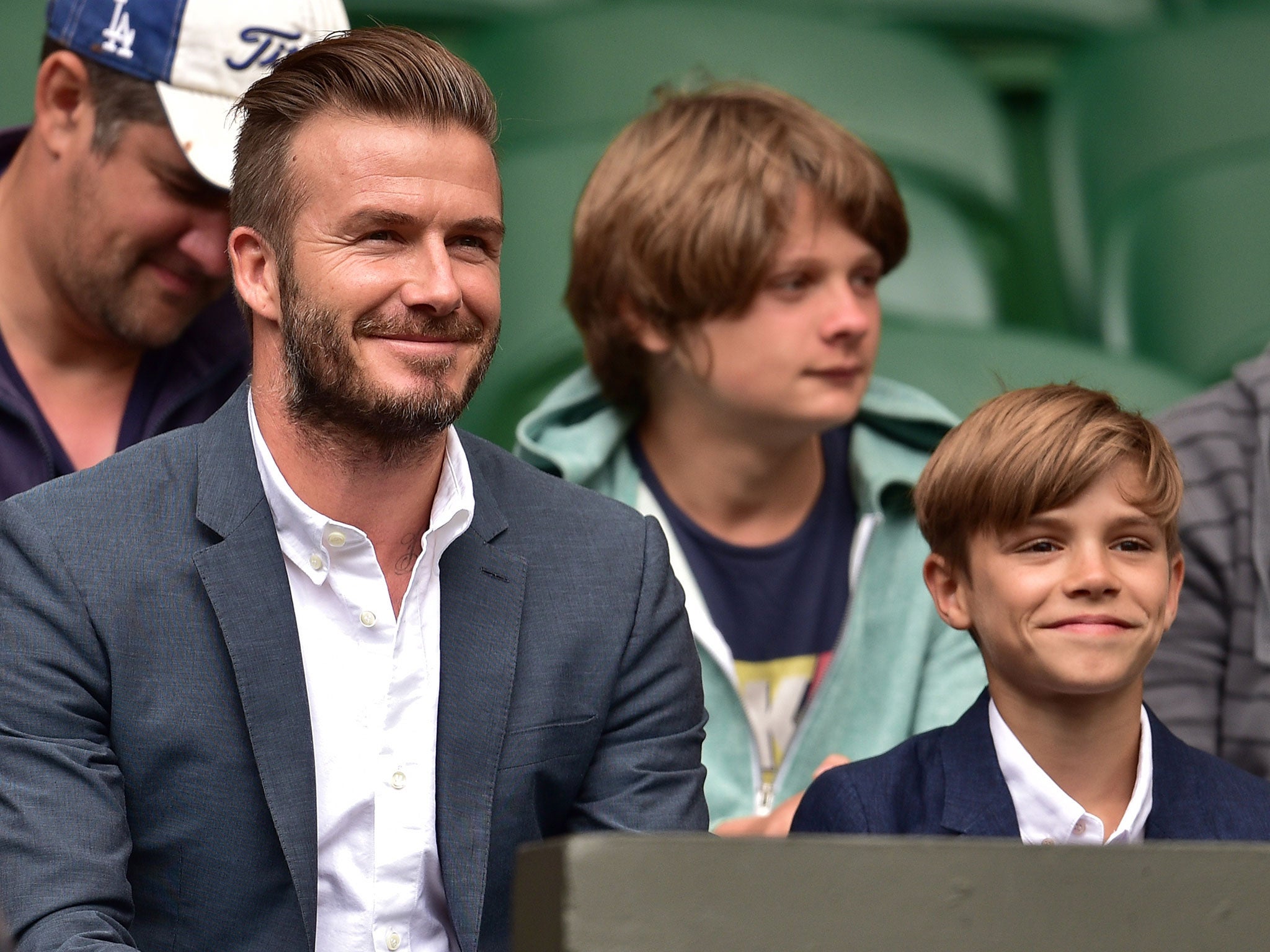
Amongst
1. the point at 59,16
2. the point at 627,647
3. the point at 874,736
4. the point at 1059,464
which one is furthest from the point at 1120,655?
the point at 59,16

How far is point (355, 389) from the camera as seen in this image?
117cm

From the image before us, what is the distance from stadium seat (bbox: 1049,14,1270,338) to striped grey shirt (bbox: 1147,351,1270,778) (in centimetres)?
90

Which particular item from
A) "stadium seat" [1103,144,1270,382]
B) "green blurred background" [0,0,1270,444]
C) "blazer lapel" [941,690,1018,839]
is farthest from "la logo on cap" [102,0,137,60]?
"stadium seat" [1103,144,1270,382]

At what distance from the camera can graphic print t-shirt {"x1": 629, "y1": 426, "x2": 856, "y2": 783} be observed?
5.76 feet

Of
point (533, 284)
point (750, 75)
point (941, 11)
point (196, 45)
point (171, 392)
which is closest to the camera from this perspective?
point (196, 45)

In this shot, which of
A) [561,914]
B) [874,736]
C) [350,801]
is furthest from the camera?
[874,736]

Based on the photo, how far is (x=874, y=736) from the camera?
169cm

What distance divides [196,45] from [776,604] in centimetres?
82

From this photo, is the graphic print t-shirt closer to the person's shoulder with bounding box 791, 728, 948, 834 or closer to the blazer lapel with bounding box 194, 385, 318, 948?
the person's shoulder with bounding box 791, 728, 948, 834

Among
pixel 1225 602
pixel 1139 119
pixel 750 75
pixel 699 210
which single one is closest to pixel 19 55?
pixel 750 75

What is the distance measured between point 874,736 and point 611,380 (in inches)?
19.8

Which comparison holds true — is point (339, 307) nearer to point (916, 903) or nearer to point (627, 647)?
point (627, 647)

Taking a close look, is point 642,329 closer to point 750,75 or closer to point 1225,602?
Result: point 1225,602

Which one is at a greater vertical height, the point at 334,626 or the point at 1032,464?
the point at 1032,464
